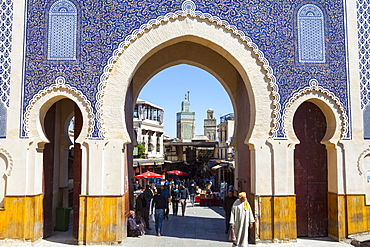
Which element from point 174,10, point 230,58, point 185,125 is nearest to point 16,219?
point 174,10

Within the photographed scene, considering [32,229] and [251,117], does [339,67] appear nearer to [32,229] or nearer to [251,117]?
[251,117]

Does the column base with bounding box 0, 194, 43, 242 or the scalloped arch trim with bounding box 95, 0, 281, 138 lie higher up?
the scalloped arch trim with bounding box 95, 0, 281, 138

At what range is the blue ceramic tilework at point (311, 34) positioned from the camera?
302 inches

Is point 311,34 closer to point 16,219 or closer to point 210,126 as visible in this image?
point 16,219

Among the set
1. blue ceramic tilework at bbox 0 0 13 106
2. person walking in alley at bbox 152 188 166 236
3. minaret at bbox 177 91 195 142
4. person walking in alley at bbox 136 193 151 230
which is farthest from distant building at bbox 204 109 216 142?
blue ceramic tilework at bbox 0 0 13 106

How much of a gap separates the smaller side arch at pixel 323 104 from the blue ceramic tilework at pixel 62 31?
4434 millimetres

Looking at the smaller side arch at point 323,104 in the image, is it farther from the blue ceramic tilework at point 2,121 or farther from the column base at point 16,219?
the blue ceramic tilework at point 2,121

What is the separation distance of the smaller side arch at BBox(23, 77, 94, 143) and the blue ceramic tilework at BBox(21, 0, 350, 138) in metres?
0.11

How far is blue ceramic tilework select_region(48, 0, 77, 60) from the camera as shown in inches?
294

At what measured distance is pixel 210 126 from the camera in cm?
4916

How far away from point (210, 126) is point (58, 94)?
42.2 metres

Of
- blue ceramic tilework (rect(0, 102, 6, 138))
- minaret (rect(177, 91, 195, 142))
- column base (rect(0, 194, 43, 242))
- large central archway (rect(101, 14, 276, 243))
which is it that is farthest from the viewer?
minaret (rect(177, 91, 195, 142))

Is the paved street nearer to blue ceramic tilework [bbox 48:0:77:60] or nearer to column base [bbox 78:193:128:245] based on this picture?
column base [bbox 78:193:128:245]

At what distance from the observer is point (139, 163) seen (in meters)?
19.3
